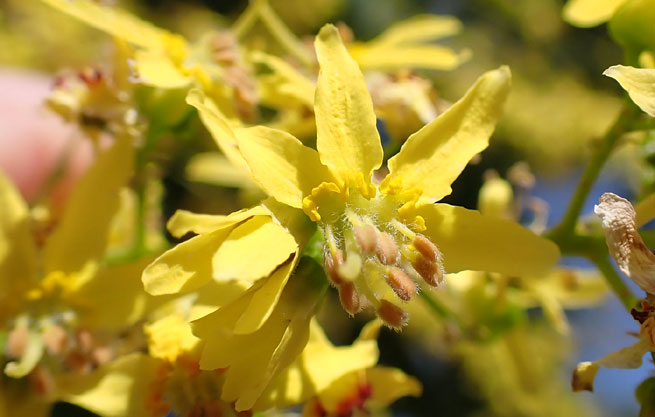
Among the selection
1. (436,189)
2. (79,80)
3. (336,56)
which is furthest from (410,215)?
(79,80)

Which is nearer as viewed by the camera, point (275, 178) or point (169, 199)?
point (275, 178)

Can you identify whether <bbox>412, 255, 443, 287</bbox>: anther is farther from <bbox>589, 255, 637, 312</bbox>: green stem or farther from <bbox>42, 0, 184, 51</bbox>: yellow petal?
<bbox>42, 0, 184, 51</bbox>: yellow petal

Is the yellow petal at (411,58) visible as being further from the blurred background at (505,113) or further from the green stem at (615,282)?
the blurred background at (505,113)

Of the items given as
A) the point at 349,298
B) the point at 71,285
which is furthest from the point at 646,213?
the point at 71,285

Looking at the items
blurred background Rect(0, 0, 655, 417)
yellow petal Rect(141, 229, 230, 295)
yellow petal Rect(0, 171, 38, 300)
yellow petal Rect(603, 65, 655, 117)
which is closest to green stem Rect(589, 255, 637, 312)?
yellow petal Rect(603, 65, 655, 117)

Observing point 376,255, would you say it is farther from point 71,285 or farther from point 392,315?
point 71,285

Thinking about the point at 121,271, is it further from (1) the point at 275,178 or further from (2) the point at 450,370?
(2) the point at 450,370
